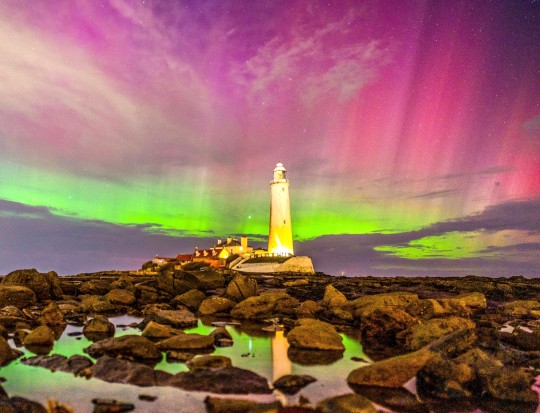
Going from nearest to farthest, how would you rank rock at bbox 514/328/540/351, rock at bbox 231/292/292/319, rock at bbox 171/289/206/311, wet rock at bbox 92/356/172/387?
wet rock at bbox 92/356/172/387
rock at bbox 514/328/540/351
rock at bbox 231/292/292/319
rock at bbox 171/289/206/311

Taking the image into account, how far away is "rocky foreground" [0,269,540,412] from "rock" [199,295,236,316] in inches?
1.7

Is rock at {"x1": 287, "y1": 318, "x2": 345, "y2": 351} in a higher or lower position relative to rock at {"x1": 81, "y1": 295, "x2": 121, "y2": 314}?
higher

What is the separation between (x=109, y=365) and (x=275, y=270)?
5333 cm

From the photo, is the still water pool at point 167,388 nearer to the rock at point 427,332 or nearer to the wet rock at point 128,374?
the wet rock at point 128,374

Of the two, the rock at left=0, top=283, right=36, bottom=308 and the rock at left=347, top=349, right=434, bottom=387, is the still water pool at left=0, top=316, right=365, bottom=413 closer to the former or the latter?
the rock at left=347, top=349, right=434, bottom=387

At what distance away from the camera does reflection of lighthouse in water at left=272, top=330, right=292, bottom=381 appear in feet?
25.5

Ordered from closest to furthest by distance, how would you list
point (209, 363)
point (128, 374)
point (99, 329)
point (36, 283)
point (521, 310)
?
point (128, 374)
point (209, 363)
point (99, 329)
point (521, 310)
point (36, 283)

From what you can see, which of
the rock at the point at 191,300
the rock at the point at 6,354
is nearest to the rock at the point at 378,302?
the rock at the point at 191,300

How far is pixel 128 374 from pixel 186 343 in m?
2.53

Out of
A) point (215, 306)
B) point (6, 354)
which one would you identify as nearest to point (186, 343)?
point (6, 354)

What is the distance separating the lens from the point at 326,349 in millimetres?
9820

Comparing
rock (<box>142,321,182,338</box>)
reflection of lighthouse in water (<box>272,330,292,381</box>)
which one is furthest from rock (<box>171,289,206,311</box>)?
rock (<box>142,321,182,338</box>)

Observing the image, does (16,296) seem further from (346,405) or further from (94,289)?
(346,405)

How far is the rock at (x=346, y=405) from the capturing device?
5.38 metres
